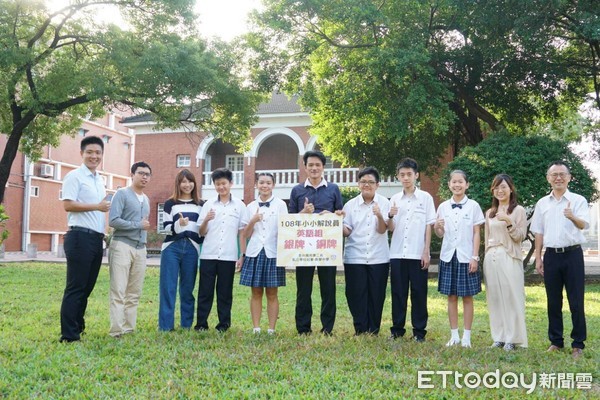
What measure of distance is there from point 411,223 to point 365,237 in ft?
1.62

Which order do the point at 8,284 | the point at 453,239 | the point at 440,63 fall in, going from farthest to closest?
the point at 440,63
the point at 8,284
the point at 453,239

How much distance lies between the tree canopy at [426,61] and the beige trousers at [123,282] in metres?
8.71

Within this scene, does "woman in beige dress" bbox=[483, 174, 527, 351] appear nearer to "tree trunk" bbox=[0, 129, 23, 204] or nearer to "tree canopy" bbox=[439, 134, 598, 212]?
"tree canopy" bbox=[439, 134, 598, 212]

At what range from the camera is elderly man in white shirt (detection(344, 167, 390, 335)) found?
5.81 m

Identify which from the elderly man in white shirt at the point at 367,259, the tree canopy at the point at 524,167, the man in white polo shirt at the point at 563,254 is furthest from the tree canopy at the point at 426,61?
the elderly man in white shirt at the point at 367,259

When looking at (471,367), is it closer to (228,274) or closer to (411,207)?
(411,207)

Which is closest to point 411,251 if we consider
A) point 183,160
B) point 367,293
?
point 367,293

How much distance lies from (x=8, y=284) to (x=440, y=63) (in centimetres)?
1163

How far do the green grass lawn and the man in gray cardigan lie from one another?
0.25 m

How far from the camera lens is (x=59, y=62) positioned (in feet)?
51.5

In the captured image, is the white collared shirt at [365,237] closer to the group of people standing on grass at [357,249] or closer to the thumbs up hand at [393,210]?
the group of people standing on grass at [357,249]

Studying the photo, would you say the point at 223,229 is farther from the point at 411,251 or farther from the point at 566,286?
the point at 566,286

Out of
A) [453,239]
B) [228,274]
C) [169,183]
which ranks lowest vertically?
[228,274]

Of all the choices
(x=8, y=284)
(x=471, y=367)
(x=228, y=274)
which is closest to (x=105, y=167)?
(x=8, y=284)
